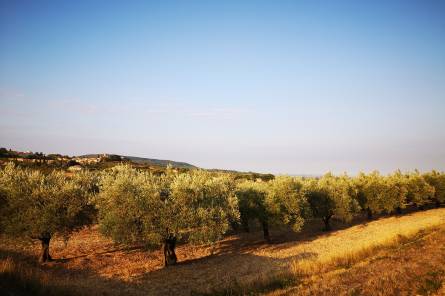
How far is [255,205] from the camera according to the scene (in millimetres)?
48312

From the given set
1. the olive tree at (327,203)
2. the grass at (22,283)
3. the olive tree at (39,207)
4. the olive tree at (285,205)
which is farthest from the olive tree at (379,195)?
the grass at (22,283)

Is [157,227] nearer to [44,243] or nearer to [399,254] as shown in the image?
[44,243]

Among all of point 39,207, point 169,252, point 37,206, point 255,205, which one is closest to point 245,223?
point 255,205

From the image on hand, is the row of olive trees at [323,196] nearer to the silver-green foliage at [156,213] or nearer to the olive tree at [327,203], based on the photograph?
the olive tree at [327,203]

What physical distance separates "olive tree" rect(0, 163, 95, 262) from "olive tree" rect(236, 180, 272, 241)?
23.6 m

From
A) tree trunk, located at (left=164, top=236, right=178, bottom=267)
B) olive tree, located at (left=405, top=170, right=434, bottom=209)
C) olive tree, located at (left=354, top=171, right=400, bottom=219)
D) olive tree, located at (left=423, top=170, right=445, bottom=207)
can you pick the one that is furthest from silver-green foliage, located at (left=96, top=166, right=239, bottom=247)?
olive tree, located at (left=423, top=170, right=445, bottom=207)

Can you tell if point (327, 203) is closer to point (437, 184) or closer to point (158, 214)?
point (158, 214)

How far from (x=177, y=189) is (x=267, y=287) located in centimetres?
1855

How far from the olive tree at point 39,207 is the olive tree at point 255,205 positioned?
2360 centimetres

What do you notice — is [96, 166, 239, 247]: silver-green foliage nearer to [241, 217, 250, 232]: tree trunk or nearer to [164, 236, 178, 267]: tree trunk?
[164, 236, 178, 267]: tree trunk

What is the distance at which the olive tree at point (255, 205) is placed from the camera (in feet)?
156

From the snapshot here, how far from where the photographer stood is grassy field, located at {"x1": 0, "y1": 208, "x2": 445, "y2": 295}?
1658 cm

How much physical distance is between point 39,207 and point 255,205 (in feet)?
96.8

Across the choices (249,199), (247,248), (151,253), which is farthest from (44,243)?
(249,199)
